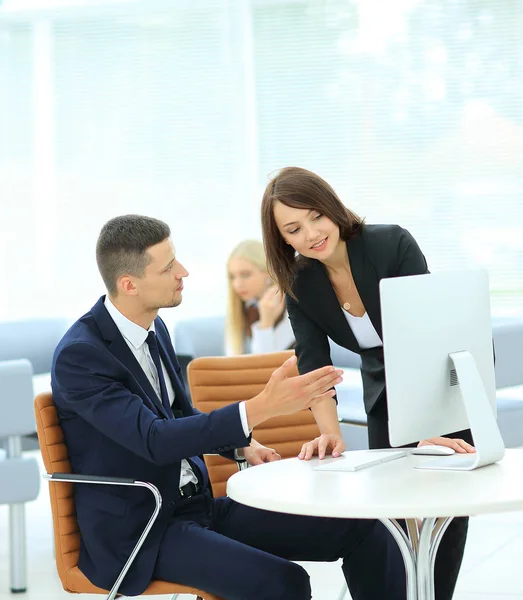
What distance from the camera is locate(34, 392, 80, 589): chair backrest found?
7.79ft

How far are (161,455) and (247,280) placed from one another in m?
2.88

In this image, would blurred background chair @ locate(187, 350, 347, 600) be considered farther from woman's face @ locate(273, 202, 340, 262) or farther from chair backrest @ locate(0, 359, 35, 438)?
chair backrest @ locate(0, 359, 35, 438)

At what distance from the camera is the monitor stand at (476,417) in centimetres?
210

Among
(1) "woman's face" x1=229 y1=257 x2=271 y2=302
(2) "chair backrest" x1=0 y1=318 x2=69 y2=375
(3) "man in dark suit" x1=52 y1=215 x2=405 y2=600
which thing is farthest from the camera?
(2) "chair backrest" x1=0 y1=318 x2=69 y2=375

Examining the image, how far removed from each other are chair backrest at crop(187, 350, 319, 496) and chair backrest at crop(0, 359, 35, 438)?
1.09 metres

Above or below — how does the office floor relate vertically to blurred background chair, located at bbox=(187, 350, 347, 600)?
below

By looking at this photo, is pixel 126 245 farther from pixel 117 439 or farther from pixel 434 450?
pixel 434 450

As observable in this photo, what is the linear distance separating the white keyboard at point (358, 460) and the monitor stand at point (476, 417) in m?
0.13

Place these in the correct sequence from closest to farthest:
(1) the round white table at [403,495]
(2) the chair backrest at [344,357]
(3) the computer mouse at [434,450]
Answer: (1) the round white table at [403,495]
(3) the computer mouse at [434,450]
(2) the chair backrest at [344,357]

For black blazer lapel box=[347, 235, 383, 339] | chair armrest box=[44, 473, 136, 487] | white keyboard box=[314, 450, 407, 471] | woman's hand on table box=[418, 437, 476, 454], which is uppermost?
black blazer lapel box=[347, 235, 383, 339]

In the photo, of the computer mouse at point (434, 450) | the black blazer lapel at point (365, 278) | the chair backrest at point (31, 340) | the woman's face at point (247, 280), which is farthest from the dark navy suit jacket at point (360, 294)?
the chair backrest at point (31, 340)

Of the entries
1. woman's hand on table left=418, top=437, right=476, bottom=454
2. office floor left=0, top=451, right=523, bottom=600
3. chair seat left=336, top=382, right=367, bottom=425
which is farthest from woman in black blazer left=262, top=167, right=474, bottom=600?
chair seat left=336, top=382, right=367, bottom=425

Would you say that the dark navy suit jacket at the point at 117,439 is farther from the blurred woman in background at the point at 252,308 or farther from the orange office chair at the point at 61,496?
the blurred woman in background at the point at 252,308

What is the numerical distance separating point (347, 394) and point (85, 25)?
3679 millimetres
